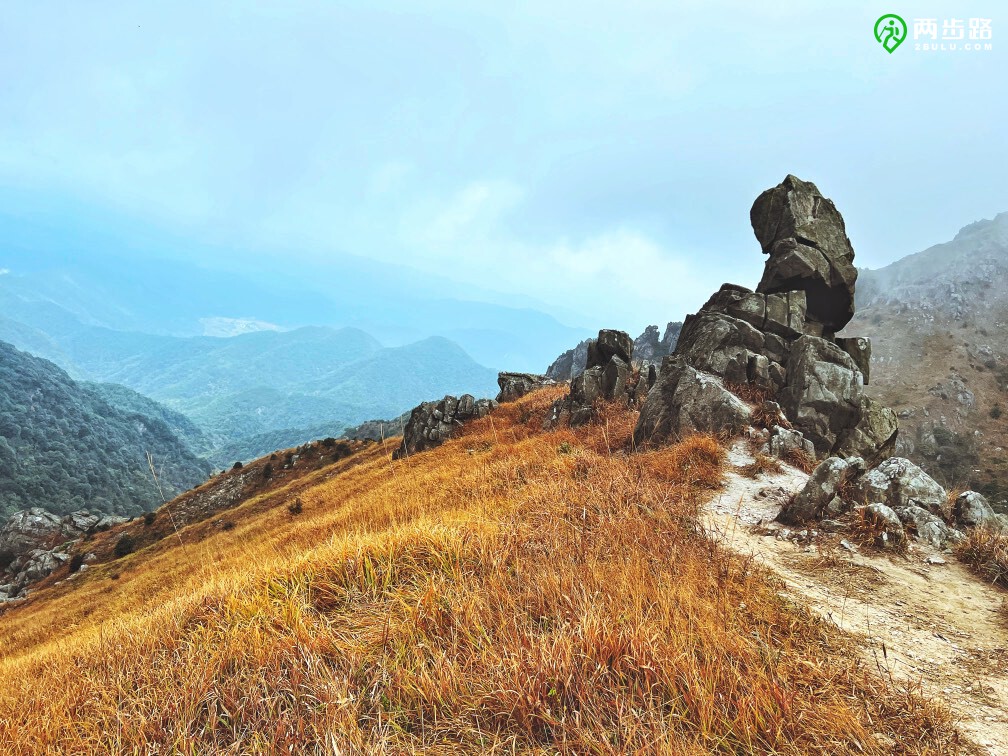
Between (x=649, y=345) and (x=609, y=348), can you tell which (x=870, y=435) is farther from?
(x=649, y=345)

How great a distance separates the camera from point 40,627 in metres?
19.1

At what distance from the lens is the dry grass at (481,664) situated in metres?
2.93

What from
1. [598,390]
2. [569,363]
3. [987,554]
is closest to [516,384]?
[598,390]

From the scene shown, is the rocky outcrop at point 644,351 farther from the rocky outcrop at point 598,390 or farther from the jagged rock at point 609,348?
the rocky outcrop at point 598,390

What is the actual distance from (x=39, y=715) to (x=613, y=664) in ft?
15.1

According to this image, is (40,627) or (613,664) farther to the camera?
(40,627)

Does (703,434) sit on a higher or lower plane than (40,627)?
higher

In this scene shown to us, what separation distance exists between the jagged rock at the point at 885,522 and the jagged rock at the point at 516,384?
29.0m

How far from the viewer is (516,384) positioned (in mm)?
37844

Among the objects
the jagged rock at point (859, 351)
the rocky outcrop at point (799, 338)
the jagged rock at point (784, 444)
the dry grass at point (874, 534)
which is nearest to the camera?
the dry grass at point (874, 534)

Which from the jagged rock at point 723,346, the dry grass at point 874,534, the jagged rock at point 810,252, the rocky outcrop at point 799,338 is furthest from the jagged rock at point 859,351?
the dry grass at point 874,534

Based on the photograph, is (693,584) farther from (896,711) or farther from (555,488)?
(555,488)

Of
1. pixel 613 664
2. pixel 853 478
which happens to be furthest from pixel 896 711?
pixel 853 478

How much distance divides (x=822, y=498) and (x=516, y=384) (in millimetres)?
30622
